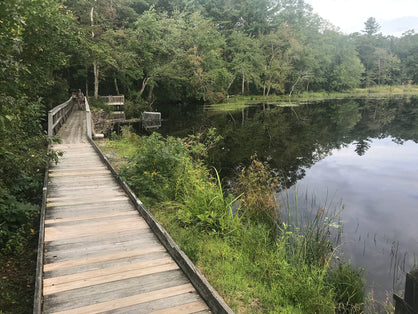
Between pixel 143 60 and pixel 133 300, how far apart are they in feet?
97.3

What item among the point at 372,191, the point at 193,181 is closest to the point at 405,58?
the point at 372,191

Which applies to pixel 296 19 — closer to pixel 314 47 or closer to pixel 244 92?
pixel 314 47

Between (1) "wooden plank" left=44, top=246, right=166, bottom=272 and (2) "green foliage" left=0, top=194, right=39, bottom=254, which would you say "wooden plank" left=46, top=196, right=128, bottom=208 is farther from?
(1) "wooden plank" left=44, top=246, right=166, bottom=272

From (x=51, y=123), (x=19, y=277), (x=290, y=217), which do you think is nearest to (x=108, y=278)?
(x=19, y=277)

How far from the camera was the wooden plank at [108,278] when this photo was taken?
136 inches

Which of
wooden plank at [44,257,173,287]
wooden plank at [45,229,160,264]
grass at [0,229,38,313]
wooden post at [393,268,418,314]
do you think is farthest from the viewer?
wooden plank at [45,229,160,264]

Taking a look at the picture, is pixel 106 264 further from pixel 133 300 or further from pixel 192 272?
pixel 192 272

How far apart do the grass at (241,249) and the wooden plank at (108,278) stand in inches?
31.9

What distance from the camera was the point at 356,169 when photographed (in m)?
13.6

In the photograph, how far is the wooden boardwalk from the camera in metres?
3.28

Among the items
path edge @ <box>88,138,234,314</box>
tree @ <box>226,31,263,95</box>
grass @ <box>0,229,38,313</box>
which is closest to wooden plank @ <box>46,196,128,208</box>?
grass @ <box>0,229,38,313</box>

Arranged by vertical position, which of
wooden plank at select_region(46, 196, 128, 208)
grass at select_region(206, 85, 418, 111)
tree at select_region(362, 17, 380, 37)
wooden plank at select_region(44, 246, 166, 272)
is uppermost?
tree at select_region(362, 17, 380, 37)

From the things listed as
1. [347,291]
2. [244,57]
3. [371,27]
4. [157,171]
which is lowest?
[347,291]

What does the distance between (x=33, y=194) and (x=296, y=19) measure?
223ft
